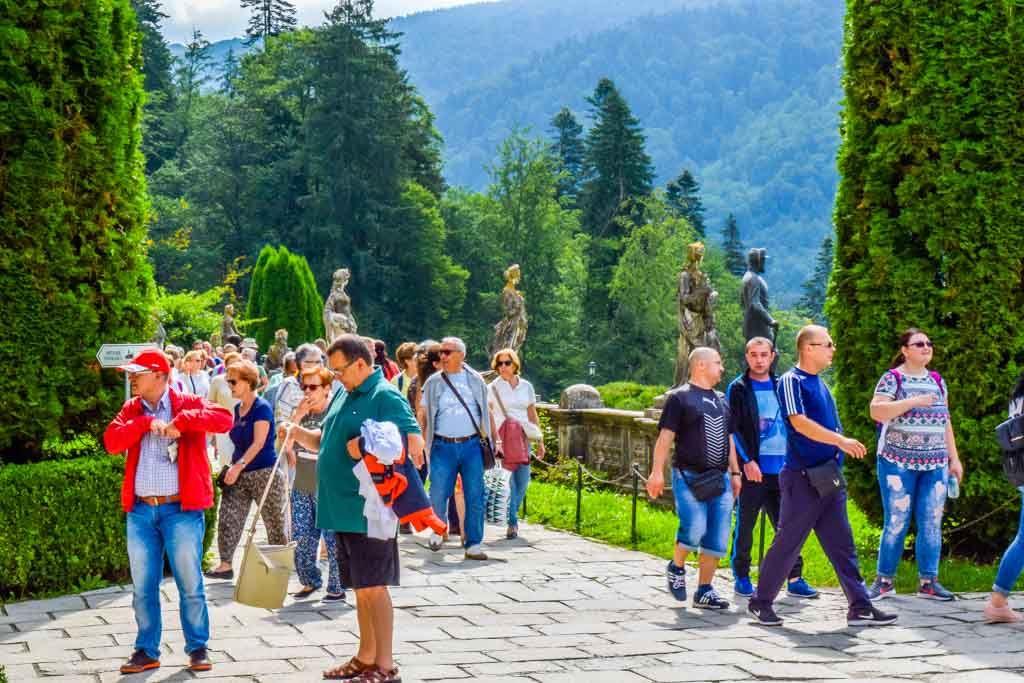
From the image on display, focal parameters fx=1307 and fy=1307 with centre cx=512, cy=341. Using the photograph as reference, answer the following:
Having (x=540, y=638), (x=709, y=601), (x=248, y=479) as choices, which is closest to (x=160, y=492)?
(x=540, y=638)

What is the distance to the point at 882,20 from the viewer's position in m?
10.2

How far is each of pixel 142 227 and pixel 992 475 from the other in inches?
265

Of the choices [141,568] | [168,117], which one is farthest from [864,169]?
[168,117]

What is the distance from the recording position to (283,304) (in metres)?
41.1

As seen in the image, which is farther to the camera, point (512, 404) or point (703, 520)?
point (512, 404)

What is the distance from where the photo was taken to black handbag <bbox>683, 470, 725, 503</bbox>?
27.5ft

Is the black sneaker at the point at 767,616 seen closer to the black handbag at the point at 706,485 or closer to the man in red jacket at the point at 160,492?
the black handbag at the point at 706,485

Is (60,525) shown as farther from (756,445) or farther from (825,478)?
(825,478)

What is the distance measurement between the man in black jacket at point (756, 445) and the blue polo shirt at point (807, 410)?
3.05 feet

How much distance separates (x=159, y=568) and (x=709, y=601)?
11.5 ft

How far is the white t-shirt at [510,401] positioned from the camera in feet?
38.5

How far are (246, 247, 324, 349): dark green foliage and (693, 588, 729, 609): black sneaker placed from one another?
109 feet

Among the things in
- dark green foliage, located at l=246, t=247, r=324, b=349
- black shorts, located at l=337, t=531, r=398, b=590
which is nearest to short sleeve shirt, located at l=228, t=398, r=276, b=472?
black shorts, located at l=337, t=531, r=398, b=590

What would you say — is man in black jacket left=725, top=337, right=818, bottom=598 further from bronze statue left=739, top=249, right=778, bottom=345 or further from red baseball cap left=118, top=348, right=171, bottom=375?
bronze statue left=739, top=249, right=778, bottom=345
